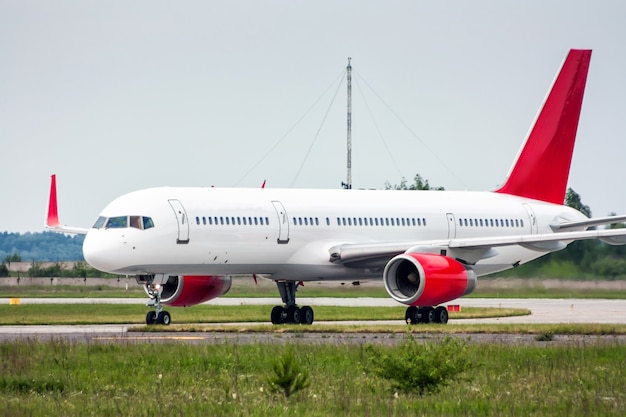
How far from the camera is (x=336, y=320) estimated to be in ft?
130

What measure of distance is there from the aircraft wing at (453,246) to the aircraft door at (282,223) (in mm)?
1637

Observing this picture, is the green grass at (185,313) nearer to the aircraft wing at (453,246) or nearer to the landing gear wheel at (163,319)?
the aircraft wing at (453,246)

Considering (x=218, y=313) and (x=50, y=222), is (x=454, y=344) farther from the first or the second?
(x=50, y=222)

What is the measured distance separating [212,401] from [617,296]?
36178 mm

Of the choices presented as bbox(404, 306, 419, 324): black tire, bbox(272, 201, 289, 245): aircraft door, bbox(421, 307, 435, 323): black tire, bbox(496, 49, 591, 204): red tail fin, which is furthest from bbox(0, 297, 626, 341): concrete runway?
bbox(496, 49, 591, 204): red tail fin

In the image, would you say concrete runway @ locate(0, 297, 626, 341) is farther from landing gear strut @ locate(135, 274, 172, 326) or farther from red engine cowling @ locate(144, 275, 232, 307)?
red engine cowling @ locate(144, 275, 232, 307)

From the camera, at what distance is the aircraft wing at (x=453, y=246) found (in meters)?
35.4

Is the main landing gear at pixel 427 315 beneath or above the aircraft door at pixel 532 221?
beneath

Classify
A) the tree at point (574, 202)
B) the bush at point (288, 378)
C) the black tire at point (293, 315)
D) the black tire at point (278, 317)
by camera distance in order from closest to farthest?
the bush at point (288, 378), the black tire at point (293, 315), the black tire at point (278, 317), the tree at point (574, 202)

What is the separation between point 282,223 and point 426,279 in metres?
5.00

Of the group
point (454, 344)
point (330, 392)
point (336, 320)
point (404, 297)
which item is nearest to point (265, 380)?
point (330, 392)

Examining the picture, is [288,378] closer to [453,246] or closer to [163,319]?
[163,319]

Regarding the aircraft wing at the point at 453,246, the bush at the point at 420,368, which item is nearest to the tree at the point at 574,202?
the aircraft wing at the point at 453,246

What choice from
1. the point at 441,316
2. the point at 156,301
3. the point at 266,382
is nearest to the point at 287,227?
the point at 156,301
